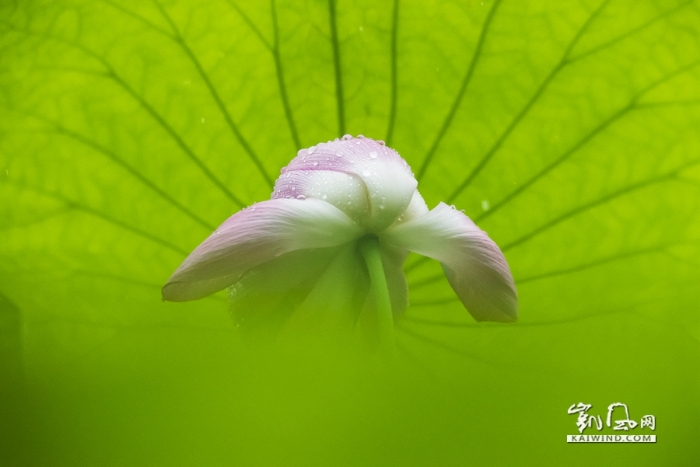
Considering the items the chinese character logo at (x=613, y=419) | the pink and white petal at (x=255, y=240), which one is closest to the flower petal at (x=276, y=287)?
the pink and white petal at (x=255, y=240)

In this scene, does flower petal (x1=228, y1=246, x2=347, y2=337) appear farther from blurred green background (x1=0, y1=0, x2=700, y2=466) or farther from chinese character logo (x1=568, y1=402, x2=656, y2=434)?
chinese character logo (x1=568, y1=402, x2=656, y2=434)

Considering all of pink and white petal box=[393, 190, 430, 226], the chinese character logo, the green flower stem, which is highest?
pink and white petal box=[393, 190, 430, 226]

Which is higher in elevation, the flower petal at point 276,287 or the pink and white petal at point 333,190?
the pink and white petal at point 333,190

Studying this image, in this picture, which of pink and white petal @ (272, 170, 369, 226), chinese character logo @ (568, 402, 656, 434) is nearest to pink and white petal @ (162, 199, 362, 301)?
pink and white petal @ (272, 170, 369, 226)

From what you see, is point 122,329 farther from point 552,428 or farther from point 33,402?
point 552,428

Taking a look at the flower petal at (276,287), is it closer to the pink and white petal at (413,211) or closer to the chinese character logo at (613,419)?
the pink and white petal at (413,211)

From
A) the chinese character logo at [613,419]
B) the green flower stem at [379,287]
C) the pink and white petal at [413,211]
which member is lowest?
the chinese character logo at [613,419]
